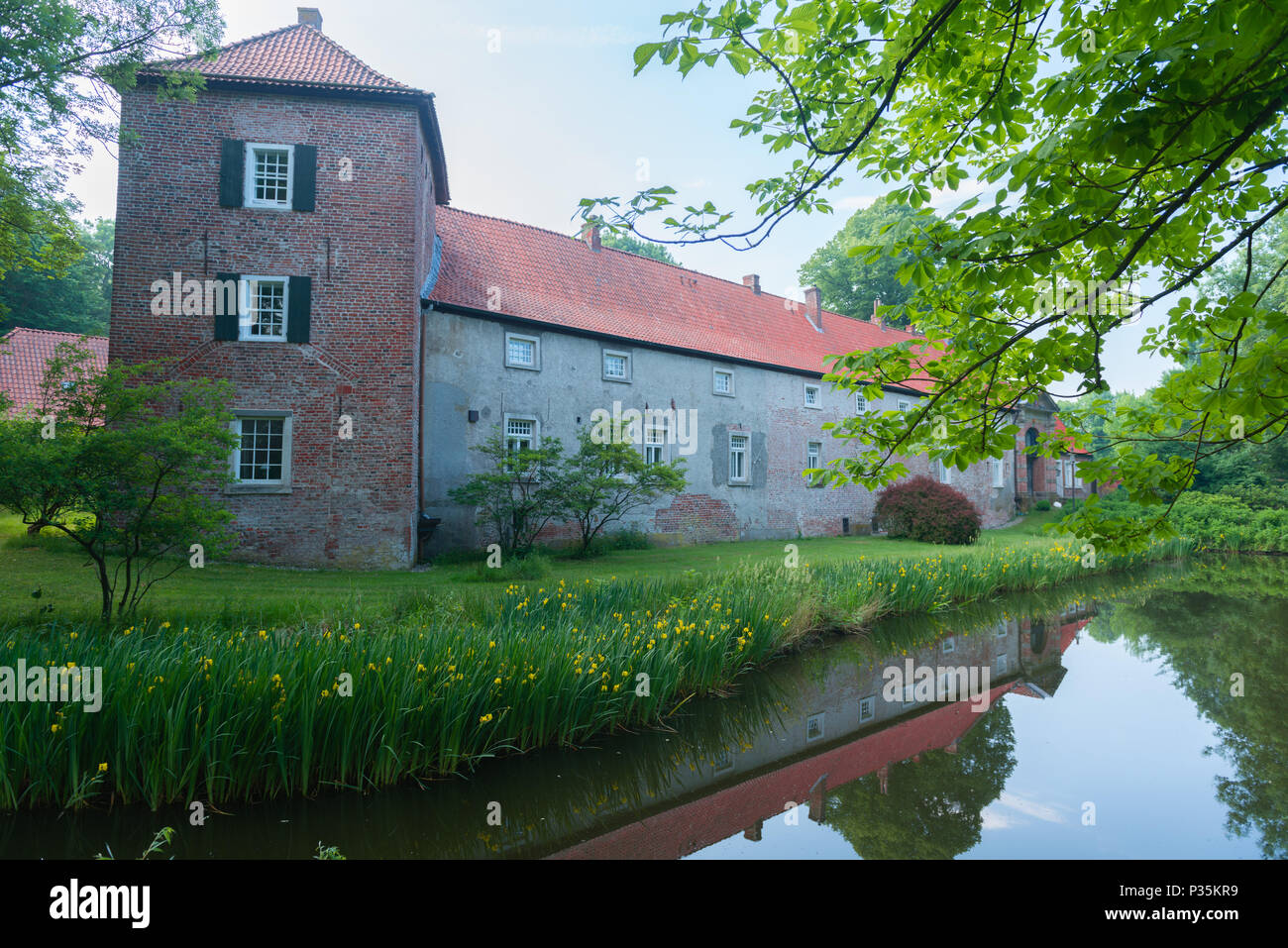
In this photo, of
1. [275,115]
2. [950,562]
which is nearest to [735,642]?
[950,562]

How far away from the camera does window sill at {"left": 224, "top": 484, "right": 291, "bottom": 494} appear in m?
12.5

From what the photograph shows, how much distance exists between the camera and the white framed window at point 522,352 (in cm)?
1664

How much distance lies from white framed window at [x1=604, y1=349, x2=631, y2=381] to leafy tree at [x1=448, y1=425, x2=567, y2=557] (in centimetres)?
410

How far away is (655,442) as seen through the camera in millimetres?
19766

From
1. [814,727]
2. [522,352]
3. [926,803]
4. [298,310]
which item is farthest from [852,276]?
[926,803]

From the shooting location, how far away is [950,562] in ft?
42.0

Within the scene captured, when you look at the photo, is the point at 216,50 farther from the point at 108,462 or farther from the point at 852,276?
the point at 852,276

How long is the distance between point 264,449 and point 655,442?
10.5 meters

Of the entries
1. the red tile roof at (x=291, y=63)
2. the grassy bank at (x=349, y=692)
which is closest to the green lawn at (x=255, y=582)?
the grassy bank at (x=349, y=692)

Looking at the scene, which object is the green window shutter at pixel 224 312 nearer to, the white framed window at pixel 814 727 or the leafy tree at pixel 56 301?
the white framed window at pixel 814 727

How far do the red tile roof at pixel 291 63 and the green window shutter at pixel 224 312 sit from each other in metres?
3.65

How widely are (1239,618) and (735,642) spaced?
1006 cm

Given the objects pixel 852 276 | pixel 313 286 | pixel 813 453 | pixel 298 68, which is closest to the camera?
pixel 313 286

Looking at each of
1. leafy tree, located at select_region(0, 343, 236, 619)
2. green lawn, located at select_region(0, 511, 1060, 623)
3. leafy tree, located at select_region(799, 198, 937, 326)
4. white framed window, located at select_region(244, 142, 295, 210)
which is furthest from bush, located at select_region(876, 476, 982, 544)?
white framed window, located at select_region(244, 142, 295, 210)
